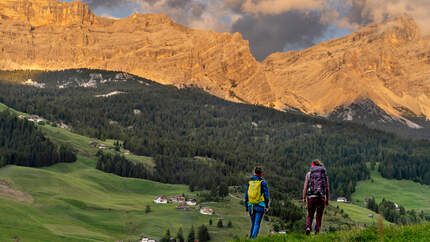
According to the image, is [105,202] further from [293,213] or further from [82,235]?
[293,213]

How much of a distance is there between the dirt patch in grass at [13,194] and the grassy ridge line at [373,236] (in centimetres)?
14321

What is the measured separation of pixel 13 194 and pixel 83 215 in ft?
84.1

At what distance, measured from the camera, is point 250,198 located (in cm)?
2692

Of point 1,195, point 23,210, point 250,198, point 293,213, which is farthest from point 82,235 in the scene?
point 250,198

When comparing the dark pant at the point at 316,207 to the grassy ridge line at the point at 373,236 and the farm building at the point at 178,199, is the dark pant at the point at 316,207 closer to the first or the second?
the grassy ridge line at the point at 373,236

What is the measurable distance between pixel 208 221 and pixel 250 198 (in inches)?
5478

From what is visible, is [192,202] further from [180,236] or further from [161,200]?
[180,236]

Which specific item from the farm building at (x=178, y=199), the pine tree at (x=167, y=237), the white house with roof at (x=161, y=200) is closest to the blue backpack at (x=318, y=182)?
the pine tree at (x=167, y=237)

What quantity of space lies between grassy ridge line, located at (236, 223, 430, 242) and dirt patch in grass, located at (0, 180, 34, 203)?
143 metres

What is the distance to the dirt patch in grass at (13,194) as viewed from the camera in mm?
150125

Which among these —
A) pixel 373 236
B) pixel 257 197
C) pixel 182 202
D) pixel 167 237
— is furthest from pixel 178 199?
pixel 373 236

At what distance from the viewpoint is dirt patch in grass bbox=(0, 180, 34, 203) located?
15012cm

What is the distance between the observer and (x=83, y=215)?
151m

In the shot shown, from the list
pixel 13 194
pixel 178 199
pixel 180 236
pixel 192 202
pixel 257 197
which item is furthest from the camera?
pixel 178 199
